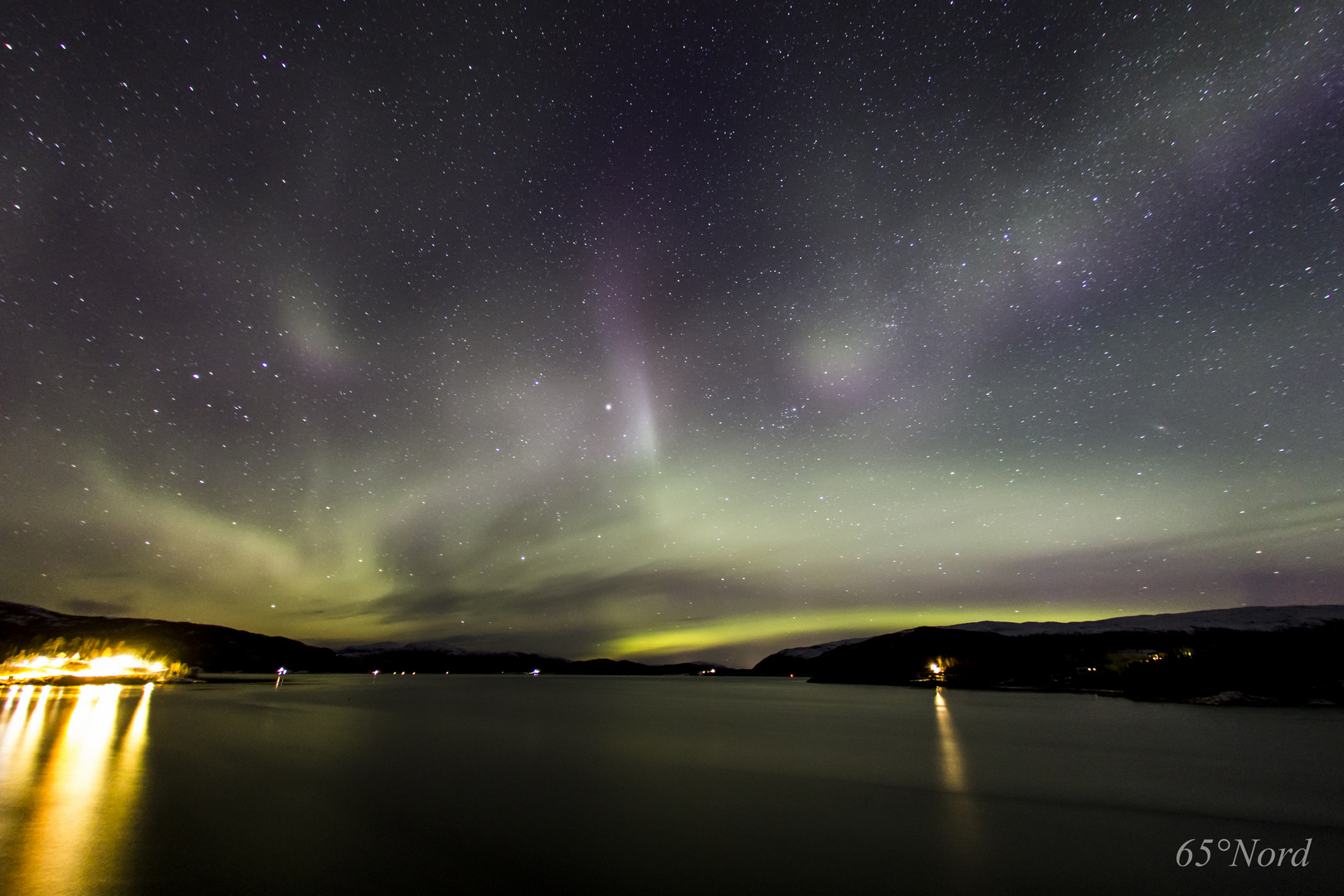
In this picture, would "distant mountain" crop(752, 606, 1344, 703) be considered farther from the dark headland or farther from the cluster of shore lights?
the cluster of shore lights

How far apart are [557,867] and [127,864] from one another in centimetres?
631

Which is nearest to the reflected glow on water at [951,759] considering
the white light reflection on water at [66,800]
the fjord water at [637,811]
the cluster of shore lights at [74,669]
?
the fjord water at [637,811]

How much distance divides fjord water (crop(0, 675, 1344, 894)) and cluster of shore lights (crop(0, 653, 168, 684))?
47.0 meters

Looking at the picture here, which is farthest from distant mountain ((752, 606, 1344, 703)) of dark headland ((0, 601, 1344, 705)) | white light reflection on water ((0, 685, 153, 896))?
white light reflection on water ((0, 685, 153, 896))

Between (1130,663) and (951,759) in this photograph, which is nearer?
(951,759)

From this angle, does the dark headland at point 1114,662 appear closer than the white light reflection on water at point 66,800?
No

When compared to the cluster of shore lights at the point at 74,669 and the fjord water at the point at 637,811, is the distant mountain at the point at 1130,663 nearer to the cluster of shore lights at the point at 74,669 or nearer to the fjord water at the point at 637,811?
the fjord water at the point at 637,811

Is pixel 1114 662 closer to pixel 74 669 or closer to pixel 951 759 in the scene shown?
pixel 951 759

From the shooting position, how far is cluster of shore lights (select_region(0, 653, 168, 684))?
60312mm

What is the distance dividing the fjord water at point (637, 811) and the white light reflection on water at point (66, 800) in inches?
2.7

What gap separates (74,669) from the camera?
65.2m

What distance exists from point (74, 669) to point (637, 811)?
8723 centimetres

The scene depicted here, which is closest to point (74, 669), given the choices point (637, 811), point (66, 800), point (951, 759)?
point (66, 800)

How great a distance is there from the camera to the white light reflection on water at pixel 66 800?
804cm
